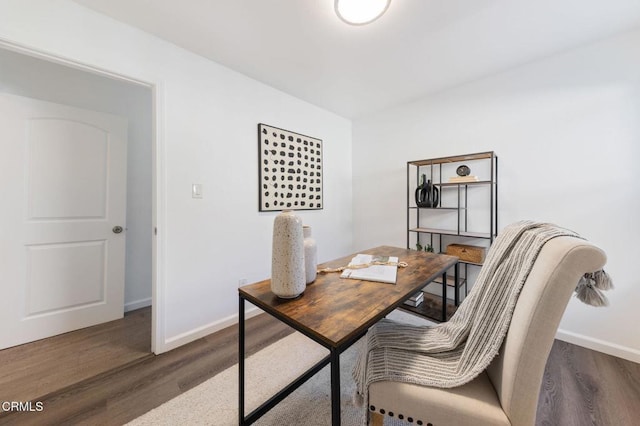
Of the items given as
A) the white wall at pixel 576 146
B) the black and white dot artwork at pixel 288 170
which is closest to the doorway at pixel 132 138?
the black and white dot artwork at pixel 288 170

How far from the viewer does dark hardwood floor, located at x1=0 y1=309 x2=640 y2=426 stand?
4.03 feet

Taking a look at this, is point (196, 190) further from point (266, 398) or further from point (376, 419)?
point (376, 419)

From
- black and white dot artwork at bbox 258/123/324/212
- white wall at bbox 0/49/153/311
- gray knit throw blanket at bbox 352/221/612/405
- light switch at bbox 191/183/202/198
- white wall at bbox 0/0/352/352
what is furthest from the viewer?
black and white dot artwork at bbox 258/123/324/212

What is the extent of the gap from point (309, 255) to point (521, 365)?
774 mm

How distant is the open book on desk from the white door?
2.30 metres

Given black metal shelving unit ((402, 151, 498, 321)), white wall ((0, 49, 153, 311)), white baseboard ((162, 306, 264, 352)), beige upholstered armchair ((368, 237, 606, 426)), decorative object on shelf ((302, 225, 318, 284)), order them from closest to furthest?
beige upholstered armchair ((368, 237, 606, 426))
decorative object on shelf ((302, 225, 318, 284))
white baseboard ((162, 306, 264, 352))
white wall ((0, 49, 153, 311))
black metal shelving unit ((402, 151, 498, 321))

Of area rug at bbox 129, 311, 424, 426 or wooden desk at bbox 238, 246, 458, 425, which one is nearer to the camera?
wooden desk at bbox 238, 246, 458, 425

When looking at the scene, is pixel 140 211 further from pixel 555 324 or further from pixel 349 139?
pixel 555 324

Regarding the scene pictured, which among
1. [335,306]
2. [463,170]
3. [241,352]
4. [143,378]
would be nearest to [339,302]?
[335,306]

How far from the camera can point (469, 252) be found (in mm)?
2150

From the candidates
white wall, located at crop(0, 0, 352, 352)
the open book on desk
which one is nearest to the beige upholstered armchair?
the open book on desk

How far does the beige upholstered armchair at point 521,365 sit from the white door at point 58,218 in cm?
262

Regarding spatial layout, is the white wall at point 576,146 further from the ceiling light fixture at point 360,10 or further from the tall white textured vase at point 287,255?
the tall white textured vase at point 287,255

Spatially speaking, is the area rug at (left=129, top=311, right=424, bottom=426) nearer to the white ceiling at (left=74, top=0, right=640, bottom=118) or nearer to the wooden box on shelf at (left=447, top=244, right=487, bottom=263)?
the wooden box on shelf at (left=447, top=244, right=487, bottom=263)
